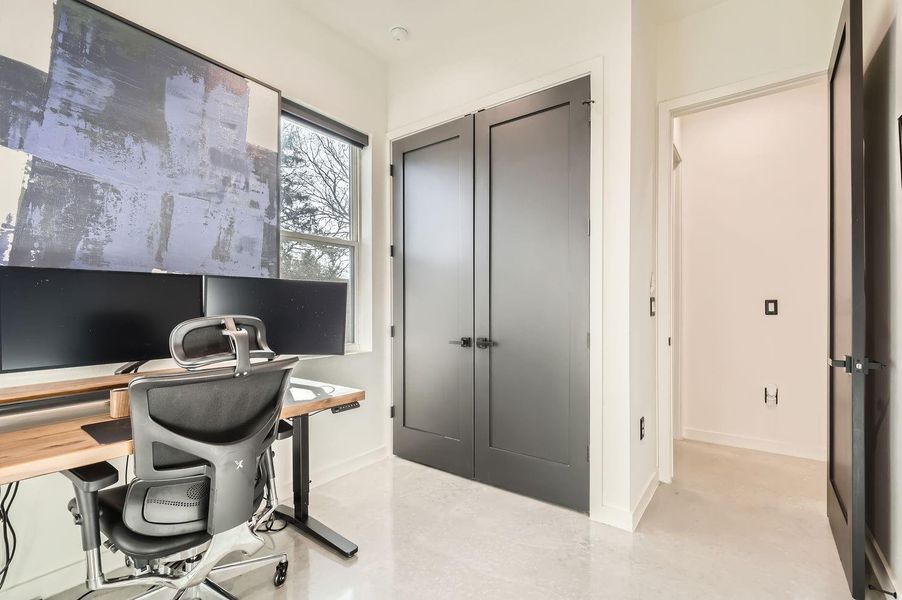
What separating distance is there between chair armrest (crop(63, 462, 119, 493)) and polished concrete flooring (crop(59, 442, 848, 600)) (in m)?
0.84

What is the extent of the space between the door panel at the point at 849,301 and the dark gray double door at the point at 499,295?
1.05 m

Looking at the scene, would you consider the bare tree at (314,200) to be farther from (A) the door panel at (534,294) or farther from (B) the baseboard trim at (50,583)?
(B) the baseboard trim at (50,583)

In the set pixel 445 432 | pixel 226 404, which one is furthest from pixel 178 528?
pixel 445 432

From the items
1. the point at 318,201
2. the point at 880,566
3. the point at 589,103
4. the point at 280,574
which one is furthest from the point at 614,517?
the point at 318,201

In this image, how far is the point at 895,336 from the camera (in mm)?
1572

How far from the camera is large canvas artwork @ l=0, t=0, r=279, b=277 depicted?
1.61 metres

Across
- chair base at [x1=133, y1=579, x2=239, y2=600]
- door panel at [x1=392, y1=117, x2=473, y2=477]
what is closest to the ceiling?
door panel at [x1=392, y1=117, x2=473, y2=477]

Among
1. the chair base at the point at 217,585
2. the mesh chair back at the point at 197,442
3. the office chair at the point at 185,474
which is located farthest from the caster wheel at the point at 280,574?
the mesh chair back at the point at 197,442

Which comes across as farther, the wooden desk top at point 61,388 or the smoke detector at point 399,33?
the smoke detector at point 399,33

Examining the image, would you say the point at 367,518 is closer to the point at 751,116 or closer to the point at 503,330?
the point at 503,330

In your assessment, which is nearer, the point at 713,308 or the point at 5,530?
the point at 5,530

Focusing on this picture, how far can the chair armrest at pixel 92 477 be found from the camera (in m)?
1.15

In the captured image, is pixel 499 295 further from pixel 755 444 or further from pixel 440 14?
pixel 755 444

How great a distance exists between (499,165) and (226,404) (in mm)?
2016
